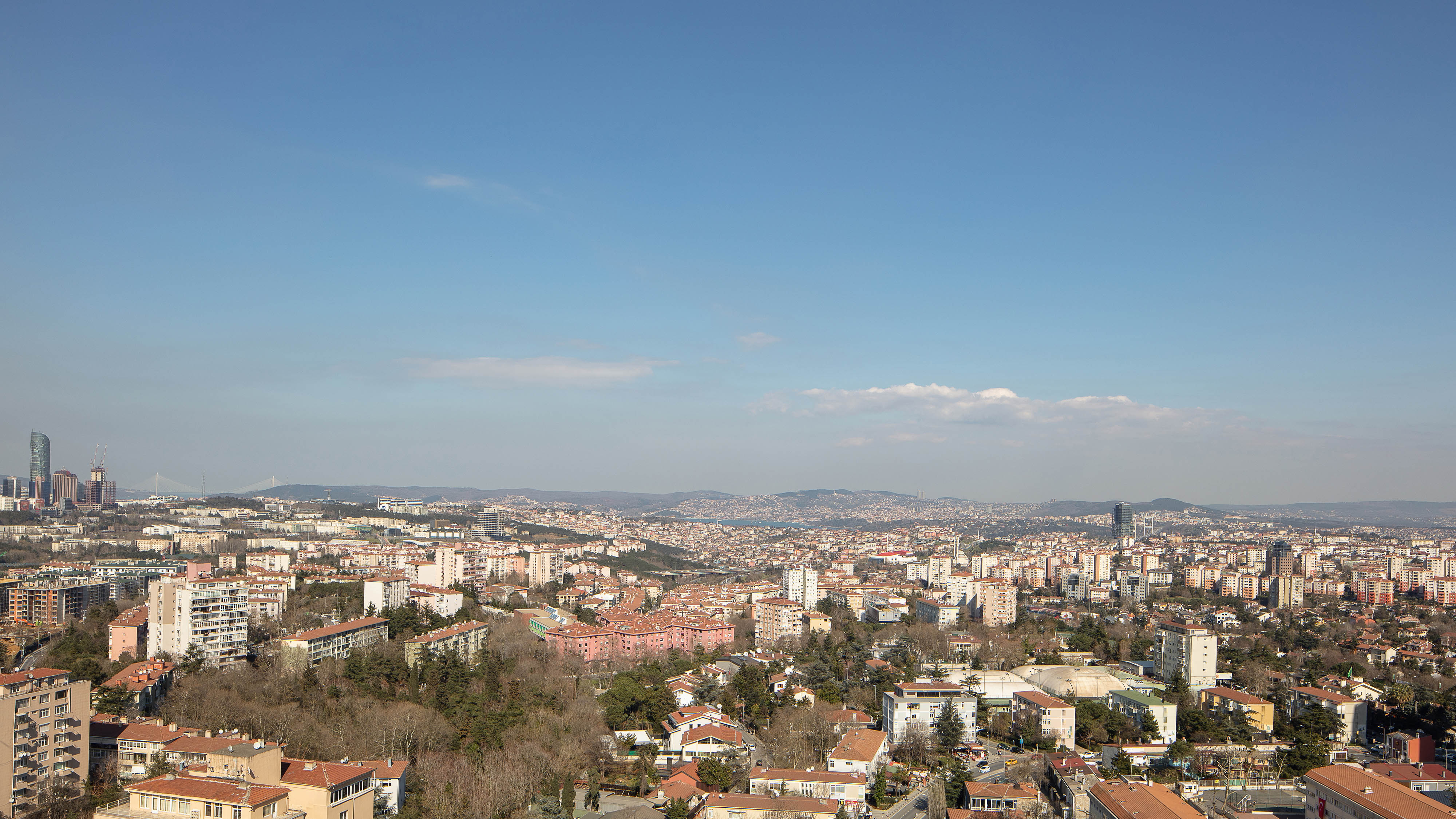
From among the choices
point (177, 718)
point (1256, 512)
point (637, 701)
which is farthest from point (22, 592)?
point (1256, 512)

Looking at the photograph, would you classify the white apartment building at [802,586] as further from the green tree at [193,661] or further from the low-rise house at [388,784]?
the low-rise house at [388,784]

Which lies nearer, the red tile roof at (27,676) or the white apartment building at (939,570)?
the red tile roof at (27,676)

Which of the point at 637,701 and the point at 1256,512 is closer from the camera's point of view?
the point at 637,701

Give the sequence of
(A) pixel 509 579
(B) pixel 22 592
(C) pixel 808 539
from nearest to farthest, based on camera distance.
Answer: (B) pixel 22 592
(A) pixel 509 579
(C) pixel 808 539

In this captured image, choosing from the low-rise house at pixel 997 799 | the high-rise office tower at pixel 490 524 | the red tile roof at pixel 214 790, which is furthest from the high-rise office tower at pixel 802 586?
the high-rise office tower at pixel 490 524

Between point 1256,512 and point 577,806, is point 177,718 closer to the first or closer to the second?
point 577,806
